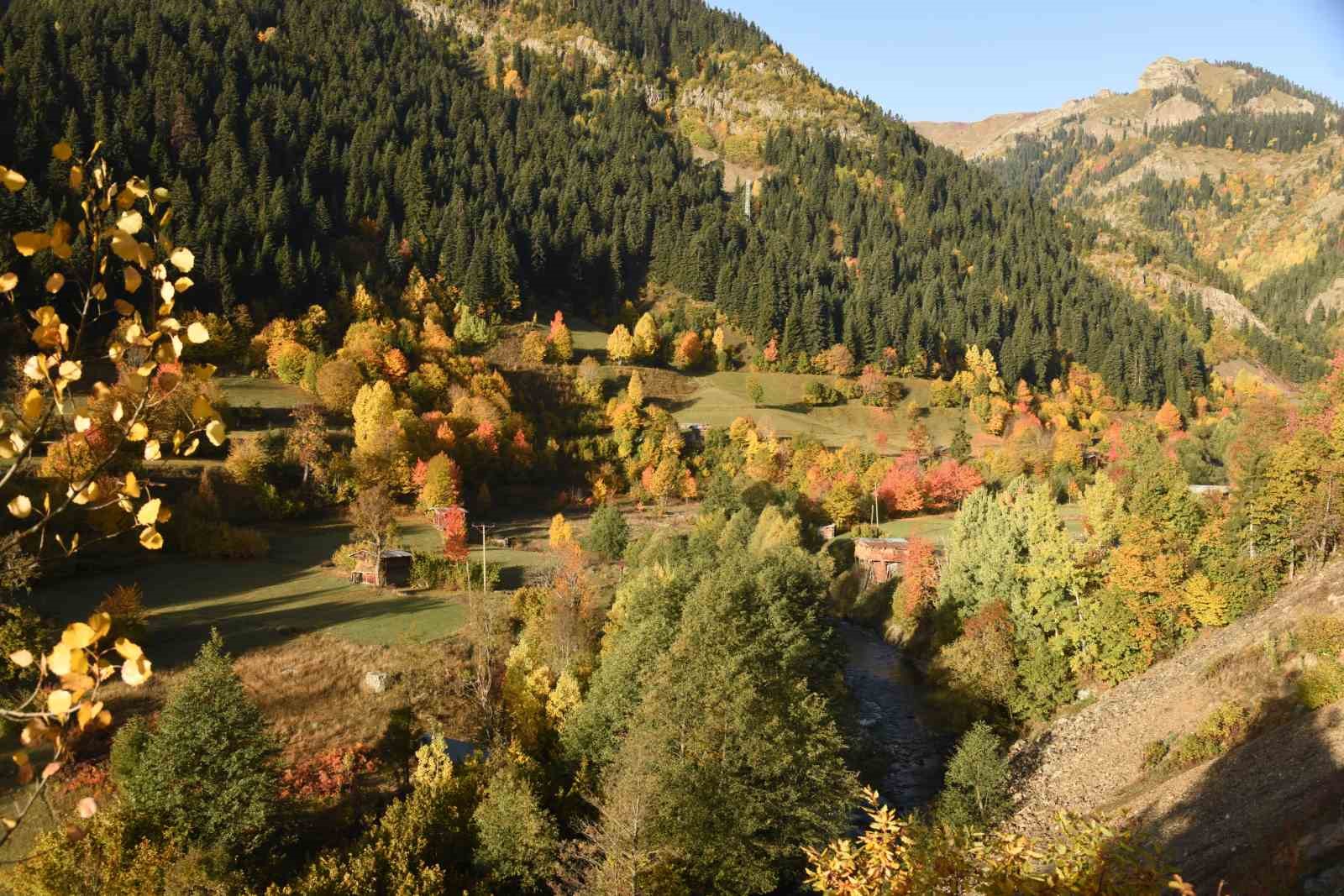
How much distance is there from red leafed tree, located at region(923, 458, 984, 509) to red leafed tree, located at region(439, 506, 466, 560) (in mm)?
48852

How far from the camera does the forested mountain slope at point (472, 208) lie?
108 meters

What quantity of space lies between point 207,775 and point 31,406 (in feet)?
83.3

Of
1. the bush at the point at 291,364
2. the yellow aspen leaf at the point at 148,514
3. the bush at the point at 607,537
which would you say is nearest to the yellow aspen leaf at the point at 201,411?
the yellow aspen leaf at the point at 148,514

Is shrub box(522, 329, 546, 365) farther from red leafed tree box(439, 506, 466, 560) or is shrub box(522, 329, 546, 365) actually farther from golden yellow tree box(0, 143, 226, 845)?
golden yellow tree box(0, 143, 226, 845)

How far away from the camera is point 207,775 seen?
76.1 ft

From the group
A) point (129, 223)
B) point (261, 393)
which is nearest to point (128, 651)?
point (129, 223)

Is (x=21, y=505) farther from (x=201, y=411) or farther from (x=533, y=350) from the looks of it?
(x=533, y=350)

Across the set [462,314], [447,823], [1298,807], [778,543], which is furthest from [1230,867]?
[462,314]

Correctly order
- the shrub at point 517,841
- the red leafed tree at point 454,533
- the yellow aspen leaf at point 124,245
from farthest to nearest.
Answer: the red leafed tree at point 454,533 < the shrub at point 517,841 < the yellow aspen leaf at point 124,245

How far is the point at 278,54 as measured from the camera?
167 m

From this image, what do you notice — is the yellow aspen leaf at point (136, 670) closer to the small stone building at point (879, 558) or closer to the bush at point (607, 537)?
the bush at point (607, 537)

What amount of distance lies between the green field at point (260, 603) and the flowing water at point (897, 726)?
22.8m

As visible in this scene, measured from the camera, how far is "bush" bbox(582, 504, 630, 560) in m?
58.4

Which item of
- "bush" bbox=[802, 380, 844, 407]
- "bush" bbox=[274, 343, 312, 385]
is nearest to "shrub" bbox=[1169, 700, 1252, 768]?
"bush" bbox=[274, 343, 312, 385]
